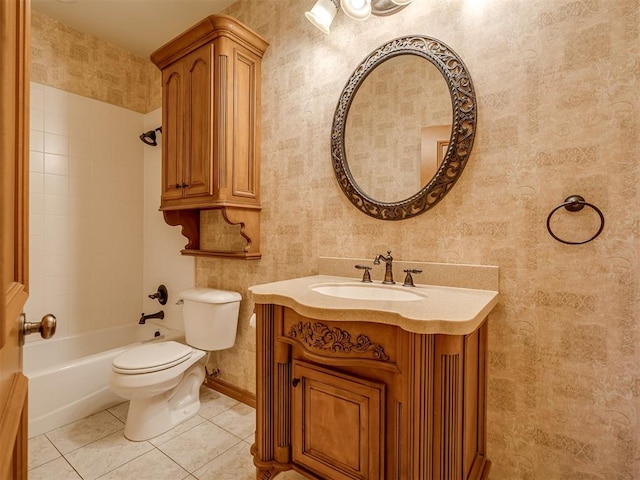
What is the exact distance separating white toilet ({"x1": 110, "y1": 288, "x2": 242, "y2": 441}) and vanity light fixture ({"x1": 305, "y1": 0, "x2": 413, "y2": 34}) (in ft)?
5.26

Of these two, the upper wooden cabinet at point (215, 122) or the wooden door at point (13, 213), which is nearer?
the wooden door at point (13, 213)

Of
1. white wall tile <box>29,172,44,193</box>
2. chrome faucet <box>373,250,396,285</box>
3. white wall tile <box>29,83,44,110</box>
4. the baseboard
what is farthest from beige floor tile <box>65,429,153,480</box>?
white wall tile <box>29,83,44,110</box>

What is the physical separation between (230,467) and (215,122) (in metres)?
1.80

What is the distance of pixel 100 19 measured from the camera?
2426 millimetres

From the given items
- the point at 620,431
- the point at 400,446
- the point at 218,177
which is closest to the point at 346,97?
the point at 218,177

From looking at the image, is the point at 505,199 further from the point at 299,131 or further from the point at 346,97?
the point at 299,131

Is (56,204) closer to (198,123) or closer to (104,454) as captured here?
(198,123)

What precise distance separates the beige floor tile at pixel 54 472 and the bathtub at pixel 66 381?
0.34 meters

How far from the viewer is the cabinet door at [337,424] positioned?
42.0 inches

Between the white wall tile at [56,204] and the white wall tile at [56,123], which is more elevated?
the white wall tile at [56,123]

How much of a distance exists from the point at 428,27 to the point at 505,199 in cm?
84

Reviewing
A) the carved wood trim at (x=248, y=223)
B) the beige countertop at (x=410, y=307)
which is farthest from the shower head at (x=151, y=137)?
the beige countertop at (x=410, y=307)

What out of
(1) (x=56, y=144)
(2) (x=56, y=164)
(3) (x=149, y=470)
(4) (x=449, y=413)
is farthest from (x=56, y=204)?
(4) (x=449, y=413)

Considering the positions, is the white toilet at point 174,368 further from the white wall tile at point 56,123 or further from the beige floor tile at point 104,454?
the white wall tile at point 56,123
